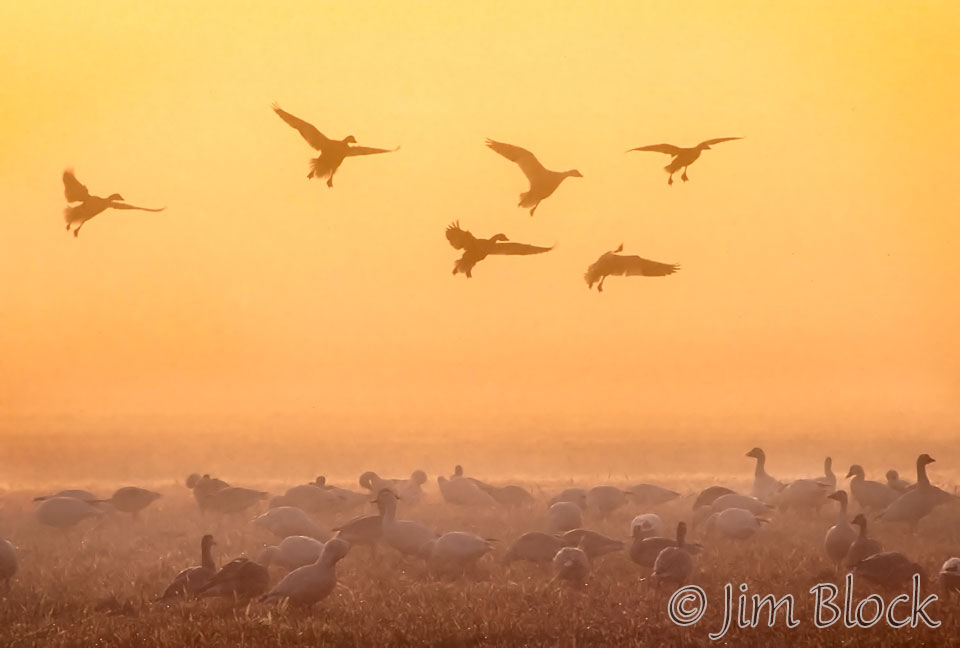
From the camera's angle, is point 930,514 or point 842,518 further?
point 930,514

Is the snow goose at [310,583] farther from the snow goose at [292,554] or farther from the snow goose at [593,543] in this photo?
the snow goose at [593,543]

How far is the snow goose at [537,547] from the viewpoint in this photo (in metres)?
17.6

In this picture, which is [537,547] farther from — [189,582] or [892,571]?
[189,582]

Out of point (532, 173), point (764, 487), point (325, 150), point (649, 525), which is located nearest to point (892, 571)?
point (649, 525)

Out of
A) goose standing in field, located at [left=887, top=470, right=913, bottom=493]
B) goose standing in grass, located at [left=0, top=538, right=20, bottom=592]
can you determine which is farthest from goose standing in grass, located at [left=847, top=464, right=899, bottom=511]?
goose standing in grass, located at [left=0, top=538, right=20, bottom=592]

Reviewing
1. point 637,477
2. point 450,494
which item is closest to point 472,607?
point 450,494

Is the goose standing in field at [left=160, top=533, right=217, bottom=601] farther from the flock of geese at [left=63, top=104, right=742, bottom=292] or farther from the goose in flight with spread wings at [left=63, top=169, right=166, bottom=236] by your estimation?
the goose in flight with spread wings at [left=63, top=169, right=166, bottom=236]

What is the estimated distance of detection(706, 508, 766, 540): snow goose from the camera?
1992cm

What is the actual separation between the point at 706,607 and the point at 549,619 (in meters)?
2.44

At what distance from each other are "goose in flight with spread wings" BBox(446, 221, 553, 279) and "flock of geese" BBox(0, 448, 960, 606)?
15.8 ft

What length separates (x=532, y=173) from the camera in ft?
68.2

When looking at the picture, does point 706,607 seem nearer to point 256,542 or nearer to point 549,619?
point 549,619

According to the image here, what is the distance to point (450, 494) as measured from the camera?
83.8 ft

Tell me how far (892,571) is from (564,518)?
23.1 ft
